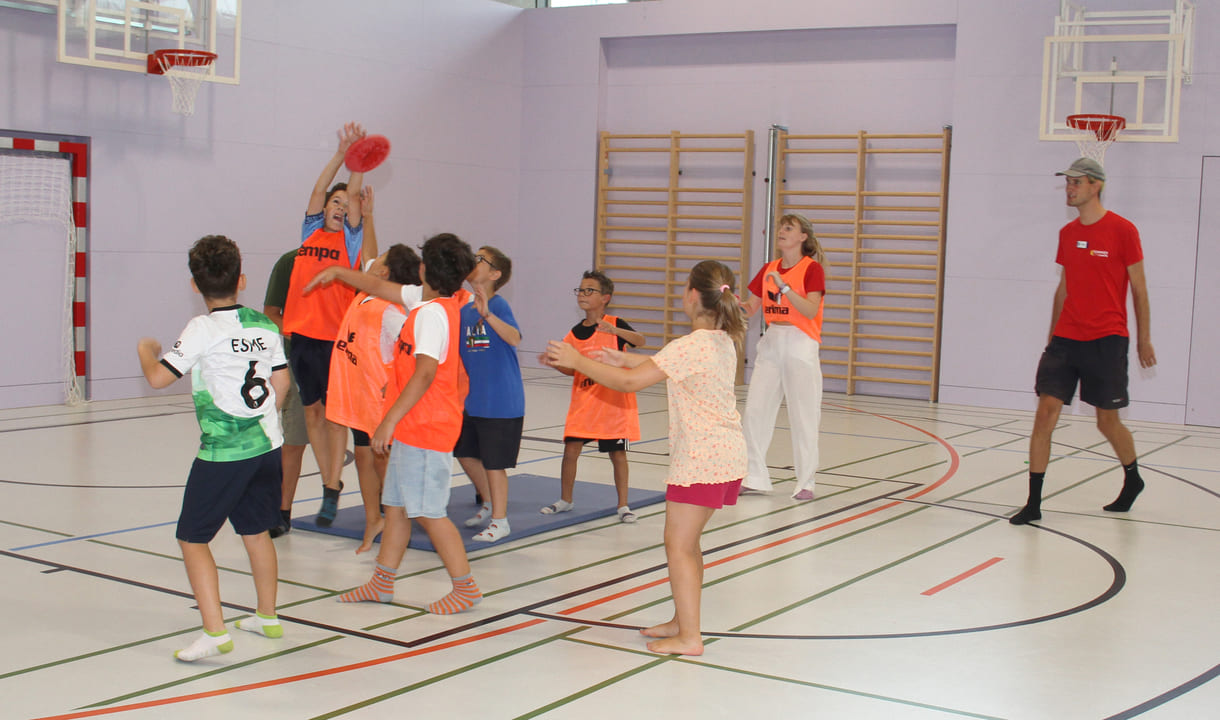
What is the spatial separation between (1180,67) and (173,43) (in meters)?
8.98

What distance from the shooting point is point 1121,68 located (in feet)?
36.9

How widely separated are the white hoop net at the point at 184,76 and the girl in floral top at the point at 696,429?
7.33 metres

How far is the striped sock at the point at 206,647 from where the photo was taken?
3.65 metres

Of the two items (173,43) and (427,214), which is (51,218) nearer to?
(173,43)

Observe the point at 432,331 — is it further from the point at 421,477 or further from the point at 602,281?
the point at 602,281

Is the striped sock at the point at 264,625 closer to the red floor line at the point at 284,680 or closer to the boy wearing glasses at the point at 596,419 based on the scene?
the red floor line at the point at 284,680

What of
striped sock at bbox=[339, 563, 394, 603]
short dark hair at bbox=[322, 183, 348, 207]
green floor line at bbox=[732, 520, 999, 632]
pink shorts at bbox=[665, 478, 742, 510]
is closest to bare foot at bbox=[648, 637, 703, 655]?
green floor line at bbox=[732, 520, 999, 632]

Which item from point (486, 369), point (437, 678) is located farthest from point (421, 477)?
point (486, 369)

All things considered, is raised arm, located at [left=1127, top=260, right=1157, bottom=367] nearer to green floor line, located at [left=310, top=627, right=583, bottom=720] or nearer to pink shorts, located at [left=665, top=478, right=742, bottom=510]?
pink shorts, located at [left=665, top=478, right=742, bottom=510]

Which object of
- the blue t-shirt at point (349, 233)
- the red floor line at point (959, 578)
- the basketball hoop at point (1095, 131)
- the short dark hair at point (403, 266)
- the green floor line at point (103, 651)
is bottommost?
the green floor line at point (103, 651)

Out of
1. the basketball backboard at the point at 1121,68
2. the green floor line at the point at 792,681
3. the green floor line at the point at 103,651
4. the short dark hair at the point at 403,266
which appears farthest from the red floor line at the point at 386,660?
the basketball backboard at the point at 1121,68

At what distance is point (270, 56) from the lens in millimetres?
11242

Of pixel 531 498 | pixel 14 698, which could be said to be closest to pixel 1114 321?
pixel 531 498

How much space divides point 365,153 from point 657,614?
2.87 metres
